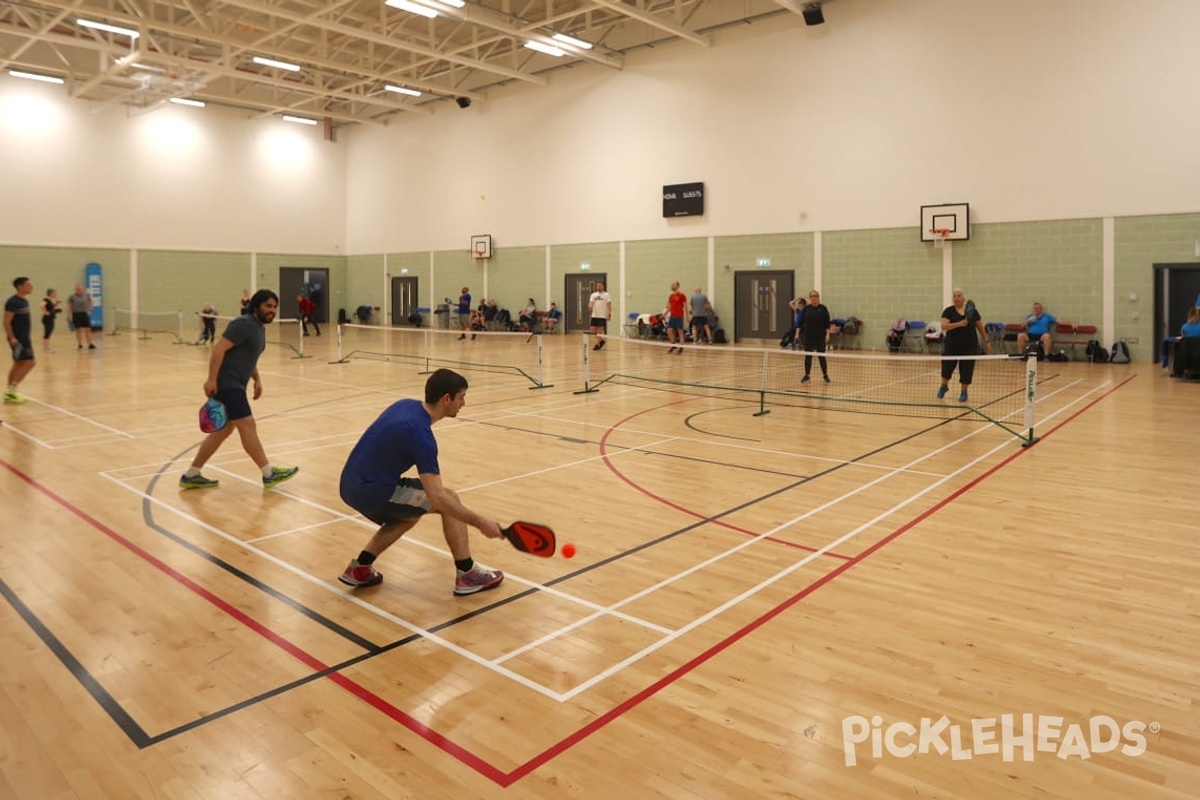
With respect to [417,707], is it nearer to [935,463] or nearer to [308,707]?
[308,707]

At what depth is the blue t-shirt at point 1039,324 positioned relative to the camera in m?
20.1

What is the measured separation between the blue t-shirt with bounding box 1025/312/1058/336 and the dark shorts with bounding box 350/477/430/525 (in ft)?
64.0

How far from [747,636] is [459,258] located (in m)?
32.1

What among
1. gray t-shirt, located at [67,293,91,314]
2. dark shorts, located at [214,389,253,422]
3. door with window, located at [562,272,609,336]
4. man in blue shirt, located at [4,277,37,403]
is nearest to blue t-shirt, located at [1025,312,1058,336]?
door with window, located at [562,272,609,336]

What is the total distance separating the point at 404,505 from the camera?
16.3 feet

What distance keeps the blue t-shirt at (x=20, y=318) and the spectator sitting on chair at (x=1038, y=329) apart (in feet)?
69.3

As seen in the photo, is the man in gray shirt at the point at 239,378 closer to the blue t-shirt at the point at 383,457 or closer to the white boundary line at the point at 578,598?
the white boundary line at the point at 578,598

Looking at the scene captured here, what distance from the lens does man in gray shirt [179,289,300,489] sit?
295 inches

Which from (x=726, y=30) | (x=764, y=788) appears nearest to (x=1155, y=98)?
(x=726, y=30)

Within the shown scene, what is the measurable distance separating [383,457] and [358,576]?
0.93 meters

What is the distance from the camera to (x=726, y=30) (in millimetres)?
25297

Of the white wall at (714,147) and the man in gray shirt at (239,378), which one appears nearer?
the man in gray shirt at (239,378)

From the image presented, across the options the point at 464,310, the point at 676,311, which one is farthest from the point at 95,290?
the point at 676,311

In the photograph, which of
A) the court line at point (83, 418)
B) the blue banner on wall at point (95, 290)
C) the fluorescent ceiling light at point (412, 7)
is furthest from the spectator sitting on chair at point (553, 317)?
the court line at point (83, 418)
